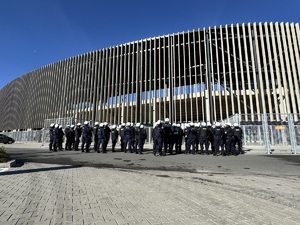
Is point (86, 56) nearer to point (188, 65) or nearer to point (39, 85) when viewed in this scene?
point (39, 85)

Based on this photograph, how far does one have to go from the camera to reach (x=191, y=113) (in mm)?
28938

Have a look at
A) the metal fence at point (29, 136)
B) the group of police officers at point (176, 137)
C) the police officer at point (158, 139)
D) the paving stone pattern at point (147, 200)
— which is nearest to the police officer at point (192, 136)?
the group of police officers at point (176, 137)

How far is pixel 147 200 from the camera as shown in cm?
370

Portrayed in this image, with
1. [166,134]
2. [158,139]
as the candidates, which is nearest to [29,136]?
[166,134]

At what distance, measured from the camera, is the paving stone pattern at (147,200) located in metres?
2.87

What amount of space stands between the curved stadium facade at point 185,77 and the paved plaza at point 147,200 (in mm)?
17060

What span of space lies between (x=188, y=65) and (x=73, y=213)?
95.3 feet

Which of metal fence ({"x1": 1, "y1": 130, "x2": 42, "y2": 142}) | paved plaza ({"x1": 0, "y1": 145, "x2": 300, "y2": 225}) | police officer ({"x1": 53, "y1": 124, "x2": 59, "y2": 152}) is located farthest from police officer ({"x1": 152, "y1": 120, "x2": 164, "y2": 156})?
metal fence ({"x1": 1, "y1": 130, "x2": 42, "y2": 142})

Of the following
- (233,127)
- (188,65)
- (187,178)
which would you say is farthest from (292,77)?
(187,178)

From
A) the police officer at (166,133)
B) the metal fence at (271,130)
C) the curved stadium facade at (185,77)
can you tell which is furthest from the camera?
the curved stadium facade at (185,77)

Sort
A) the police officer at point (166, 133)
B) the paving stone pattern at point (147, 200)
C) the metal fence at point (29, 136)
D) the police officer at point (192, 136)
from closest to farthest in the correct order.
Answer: the paving stone pattern at point (147, 200) → the police officer at point (166, 133) → the police officer at point (192, 136) → the metal fence at point (29, 136)

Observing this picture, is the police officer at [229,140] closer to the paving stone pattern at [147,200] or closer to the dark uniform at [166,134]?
the dark uniform at [166,134]

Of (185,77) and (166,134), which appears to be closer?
(166,134)

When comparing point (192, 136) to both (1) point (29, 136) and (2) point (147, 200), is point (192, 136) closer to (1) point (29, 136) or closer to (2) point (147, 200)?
(2) point (147, 200)
